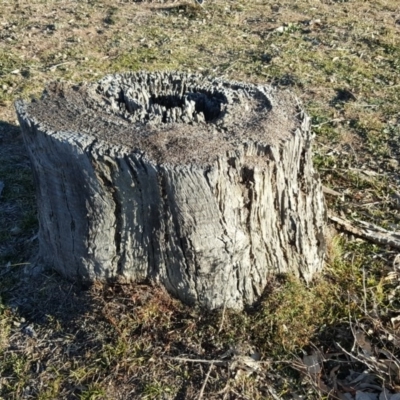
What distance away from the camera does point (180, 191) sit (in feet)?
8.80

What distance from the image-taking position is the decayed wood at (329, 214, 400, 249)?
12.0 feet

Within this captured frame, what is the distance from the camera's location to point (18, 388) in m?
2.85

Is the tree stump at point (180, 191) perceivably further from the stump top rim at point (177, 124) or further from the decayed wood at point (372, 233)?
the decayed wood at point (372, 233)

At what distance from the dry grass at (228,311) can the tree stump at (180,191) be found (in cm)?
17

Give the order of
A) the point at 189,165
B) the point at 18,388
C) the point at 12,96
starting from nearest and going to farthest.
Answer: the point at 189,165, the point at 18,388, the point at 12,96

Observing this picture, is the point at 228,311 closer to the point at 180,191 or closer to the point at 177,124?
the point at 180,191

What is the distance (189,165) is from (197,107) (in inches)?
37.2

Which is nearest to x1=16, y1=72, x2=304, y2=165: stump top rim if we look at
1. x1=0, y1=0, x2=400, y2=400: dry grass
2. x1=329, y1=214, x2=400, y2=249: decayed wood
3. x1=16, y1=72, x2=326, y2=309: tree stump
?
x1=16, y1=72, x2=326, y2=309: tree stump

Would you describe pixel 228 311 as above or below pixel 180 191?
below

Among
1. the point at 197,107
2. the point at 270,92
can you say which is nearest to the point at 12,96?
the point at 197,107

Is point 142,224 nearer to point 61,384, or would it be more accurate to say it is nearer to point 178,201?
point 178,201

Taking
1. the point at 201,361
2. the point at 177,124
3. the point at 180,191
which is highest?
the point at 177,124

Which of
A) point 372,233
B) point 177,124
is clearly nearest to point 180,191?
point 177,124

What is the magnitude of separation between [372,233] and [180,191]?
167cm
